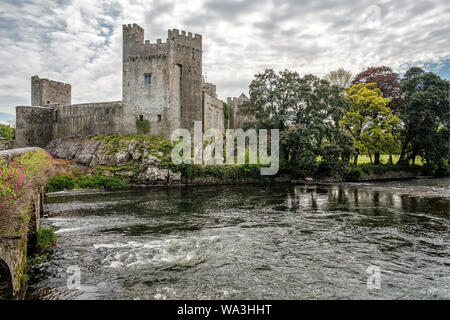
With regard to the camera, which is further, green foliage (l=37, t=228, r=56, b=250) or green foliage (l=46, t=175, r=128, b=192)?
green foliage (l=46, t=175, r=128, b=192)

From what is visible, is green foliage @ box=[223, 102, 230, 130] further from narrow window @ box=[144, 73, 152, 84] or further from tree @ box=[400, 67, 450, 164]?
tree @ box=[400, 67, 450, 164]

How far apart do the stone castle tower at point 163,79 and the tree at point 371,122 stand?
18118mm

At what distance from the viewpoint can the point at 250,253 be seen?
28.1 feet

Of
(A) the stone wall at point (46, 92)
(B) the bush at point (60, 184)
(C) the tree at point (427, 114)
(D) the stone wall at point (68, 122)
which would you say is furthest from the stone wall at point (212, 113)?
(C) the tree at point (427, 114)

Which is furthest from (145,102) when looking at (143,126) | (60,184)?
(60,184)

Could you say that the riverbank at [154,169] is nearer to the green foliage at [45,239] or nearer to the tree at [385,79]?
the tree at [385,79]

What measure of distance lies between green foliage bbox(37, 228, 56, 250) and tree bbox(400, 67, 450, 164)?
1349 inches

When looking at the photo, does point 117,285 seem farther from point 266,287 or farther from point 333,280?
point 333,280

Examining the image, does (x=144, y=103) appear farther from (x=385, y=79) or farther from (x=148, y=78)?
(x=385, y=79)

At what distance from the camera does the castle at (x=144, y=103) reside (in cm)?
3303

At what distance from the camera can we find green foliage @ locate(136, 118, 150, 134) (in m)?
33.3

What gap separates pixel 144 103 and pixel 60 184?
44.0 ft

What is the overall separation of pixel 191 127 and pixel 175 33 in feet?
36.1

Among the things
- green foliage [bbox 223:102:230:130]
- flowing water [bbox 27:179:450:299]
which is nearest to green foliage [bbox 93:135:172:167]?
green foliage [bbox 223:102:230:130]
